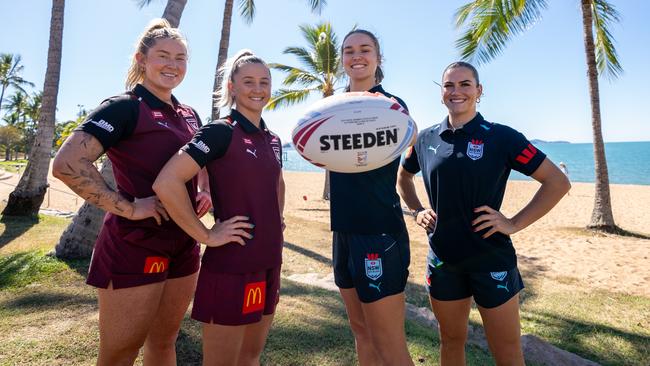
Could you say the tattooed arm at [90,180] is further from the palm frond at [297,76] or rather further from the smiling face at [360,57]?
the palm frond at [297,76]

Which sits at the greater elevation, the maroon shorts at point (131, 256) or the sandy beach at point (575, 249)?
the maroon shorts at point (131, 256)

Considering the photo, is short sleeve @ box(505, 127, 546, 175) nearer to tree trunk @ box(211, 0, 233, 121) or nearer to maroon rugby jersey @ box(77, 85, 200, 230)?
maroon rugby jersey @ box(77, 85, 200, 230)

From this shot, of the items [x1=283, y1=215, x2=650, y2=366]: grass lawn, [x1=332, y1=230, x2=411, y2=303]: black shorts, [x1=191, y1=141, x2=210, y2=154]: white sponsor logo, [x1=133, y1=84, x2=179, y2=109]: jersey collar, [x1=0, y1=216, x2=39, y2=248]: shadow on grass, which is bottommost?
[x1=283, y1=215, x2=650, y2=366]: grass lawn

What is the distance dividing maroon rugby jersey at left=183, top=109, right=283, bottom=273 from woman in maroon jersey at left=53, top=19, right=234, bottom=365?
208mm

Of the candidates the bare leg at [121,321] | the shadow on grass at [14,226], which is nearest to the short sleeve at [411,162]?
the bare leg at [121,321]

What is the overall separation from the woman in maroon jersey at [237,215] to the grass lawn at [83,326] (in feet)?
4.65

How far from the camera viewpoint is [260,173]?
88.9 inches

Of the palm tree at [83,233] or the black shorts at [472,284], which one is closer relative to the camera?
the black shorts at [472,284]

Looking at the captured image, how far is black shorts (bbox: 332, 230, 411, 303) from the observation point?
2426mm

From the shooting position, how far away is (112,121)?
213 centimetres

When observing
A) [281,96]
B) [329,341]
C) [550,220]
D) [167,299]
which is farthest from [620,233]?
[281,96]

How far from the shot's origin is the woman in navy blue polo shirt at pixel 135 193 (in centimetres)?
214

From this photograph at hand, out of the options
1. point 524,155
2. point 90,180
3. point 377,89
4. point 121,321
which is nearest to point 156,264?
point 121,321

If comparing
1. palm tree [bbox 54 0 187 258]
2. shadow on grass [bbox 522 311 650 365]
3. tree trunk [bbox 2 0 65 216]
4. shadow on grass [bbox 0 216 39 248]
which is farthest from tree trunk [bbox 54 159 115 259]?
shadow on grass [bbox 522 311 650 365]
